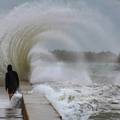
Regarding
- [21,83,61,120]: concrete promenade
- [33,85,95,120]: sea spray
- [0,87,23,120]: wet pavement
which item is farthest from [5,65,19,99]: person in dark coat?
[21,83,61,120]: concrete promenade

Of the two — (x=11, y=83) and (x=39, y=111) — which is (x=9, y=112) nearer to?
(x=39, y=111)

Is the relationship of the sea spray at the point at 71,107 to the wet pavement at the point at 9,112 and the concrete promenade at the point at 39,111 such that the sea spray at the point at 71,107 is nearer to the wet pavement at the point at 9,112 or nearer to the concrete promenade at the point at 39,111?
the concrete promenade at the point at 39,111

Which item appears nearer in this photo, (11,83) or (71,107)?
(71,107)

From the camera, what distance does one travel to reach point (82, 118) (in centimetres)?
1395

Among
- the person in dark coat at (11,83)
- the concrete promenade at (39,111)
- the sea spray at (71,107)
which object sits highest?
the person in dark coat at (11,83)

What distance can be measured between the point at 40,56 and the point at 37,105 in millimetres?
26257

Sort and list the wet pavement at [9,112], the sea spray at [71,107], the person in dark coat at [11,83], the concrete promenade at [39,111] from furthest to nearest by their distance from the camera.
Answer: the person in dark coat at [11,83]
the sea spray at [71,107]
the wet pavement at [9,112]
the concrete promenade at [39,111]

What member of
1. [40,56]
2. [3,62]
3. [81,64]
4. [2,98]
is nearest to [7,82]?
[2,98]

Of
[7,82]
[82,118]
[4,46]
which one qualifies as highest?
[4,46]

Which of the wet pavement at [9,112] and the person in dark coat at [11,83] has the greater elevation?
the person in dark coat at [11,83]

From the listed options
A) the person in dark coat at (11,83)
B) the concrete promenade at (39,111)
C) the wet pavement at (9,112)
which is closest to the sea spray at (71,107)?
the concrete promenade at (39,111)

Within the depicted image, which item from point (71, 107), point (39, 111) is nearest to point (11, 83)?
point (71, 107)

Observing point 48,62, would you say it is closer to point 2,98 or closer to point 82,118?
point 2,98

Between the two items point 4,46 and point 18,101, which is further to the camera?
point 4,46
